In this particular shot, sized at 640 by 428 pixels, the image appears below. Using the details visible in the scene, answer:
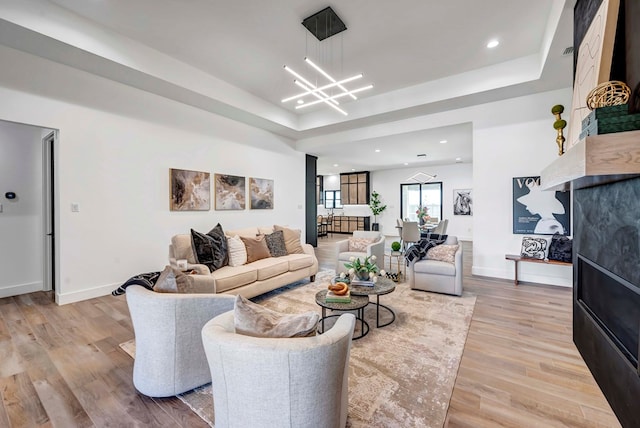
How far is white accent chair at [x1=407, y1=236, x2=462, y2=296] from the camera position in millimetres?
3818

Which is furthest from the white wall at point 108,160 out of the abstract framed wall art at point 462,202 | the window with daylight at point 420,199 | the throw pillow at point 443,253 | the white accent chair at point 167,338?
the abstract framed wall art at point 462,202

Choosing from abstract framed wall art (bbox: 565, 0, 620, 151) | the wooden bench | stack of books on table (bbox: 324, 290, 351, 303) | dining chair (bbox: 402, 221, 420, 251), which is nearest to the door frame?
stack of books on table (bbox: 324, 290, 351, 303)

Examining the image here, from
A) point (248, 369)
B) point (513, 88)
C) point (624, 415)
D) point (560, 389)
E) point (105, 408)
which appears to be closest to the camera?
point (248, 369)

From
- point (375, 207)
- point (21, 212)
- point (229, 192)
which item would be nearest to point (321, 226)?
point (375, 207)

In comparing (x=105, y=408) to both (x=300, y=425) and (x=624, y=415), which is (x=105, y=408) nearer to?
(x=300, y=425)

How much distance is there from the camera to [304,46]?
3803 mm

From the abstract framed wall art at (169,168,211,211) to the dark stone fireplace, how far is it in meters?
5.20

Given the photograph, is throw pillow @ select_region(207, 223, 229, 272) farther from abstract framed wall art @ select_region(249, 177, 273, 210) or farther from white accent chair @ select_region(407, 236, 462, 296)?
white accent chair @ select_region(407, 236, 462, 296)

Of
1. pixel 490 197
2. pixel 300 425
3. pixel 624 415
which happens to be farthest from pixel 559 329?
pixel 300 425

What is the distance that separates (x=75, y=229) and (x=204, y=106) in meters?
2.79

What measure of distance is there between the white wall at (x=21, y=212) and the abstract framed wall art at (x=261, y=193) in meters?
3.36

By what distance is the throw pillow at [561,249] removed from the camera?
4049mm

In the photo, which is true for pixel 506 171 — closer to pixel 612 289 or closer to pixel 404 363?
pixel 612 289

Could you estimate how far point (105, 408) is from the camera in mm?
1746
